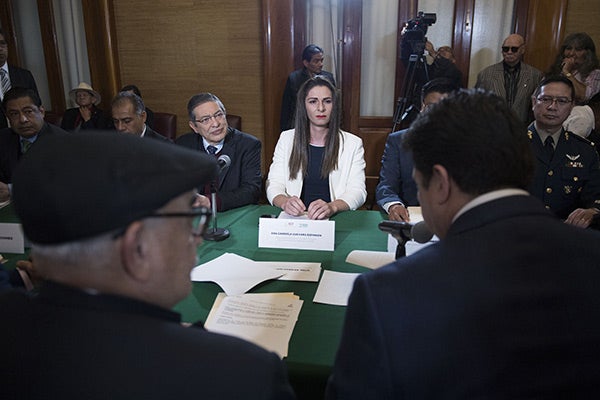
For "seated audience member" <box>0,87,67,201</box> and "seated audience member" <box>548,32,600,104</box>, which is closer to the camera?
"seated audience member" <box>0,87,67,201</box>

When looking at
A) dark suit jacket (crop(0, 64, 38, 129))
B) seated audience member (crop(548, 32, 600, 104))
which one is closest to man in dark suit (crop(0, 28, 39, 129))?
dark suit jacket (crop(0, 64, 38, 129))

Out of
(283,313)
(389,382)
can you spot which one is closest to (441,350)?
(389,382)

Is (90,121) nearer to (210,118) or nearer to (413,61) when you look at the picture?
(210,118)

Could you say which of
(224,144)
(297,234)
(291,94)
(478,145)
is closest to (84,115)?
(291,94)

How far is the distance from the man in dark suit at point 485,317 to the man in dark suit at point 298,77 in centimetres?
349

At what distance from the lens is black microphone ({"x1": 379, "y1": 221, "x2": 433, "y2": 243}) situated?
4.07 ft

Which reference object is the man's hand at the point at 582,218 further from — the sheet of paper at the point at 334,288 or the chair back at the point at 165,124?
the chair back at the point at 165,124

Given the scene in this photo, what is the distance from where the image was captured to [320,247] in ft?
5.59

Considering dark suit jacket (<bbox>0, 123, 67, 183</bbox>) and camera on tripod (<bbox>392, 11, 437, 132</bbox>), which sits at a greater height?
camera on tripod (<bbox>392, 11, 437, 132</bbox>)

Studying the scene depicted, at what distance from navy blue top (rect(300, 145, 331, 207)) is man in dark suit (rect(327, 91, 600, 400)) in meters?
1.75

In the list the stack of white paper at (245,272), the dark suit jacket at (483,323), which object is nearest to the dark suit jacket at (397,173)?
the stack of white paper at (245,272)

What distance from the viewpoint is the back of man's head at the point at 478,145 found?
84 centimetres

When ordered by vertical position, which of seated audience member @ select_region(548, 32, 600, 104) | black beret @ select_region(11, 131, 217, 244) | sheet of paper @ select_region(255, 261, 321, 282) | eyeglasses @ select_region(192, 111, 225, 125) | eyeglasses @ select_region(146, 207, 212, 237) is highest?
seated audience member @ select_region(548, 32, 600, 104)

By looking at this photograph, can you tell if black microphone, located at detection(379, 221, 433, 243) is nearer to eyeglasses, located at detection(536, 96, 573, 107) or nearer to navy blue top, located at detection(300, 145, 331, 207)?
navy blue top, located at detection(300, 145, 331, 207)
